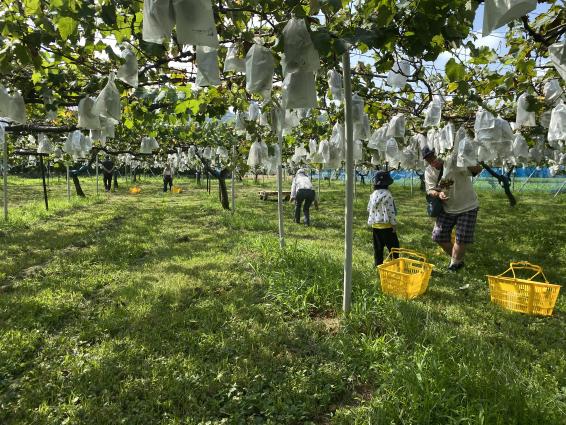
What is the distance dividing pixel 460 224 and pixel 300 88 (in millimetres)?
3476

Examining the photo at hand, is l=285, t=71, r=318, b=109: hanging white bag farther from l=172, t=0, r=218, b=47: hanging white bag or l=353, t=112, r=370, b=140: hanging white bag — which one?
l=353, t=112, r=370, b=140: hanging white bag

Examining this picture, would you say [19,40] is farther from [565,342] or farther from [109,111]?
[565,342]

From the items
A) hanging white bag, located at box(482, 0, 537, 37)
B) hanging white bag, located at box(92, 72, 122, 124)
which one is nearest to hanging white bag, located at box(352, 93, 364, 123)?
hanging white bag, located at box(92, 72, 122, 124)

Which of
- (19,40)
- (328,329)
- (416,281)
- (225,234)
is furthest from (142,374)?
(225,234)

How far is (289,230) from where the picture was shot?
809 centimetres

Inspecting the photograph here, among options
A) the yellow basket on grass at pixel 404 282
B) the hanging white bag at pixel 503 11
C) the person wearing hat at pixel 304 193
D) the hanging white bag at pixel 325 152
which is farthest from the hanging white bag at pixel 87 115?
the person wearing hat at pixel 304 193

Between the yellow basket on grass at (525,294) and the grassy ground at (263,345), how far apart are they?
12cm

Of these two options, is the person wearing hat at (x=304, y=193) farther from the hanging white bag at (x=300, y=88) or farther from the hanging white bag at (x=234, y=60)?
the hanging white bag at (x=300, y=88)

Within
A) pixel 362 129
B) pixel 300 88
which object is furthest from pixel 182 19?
pixel 362 129

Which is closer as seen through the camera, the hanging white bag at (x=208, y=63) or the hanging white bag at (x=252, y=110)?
the hanging white bag at (x=208, y=63)

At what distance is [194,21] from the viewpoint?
1321 millimetres

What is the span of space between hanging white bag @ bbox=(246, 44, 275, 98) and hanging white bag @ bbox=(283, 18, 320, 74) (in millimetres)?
225

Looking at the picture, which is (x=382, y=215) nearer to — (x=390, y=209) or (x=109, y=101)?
(x=390, y=209)

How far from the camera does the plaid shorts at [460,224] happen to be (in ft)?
14.9
